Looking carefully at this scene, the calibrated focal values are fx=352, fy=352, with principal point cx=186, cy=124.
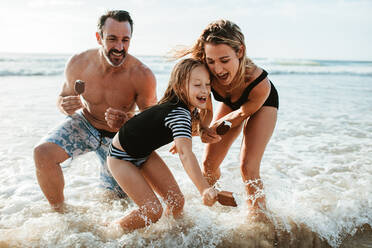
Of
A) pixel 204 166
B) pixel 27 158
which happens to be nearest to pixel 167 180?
pixel 204 166

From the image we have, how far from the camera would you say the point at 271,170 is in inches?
206

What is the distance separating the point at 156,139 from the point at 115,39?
140 centimetres

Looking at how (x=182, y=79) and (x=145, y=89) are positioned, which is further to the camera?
(x=145, y=89)

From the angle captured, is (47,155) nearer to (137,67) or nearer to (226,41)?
(137,67)

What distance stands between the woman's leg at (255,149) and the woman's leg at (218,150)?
0.33 metres

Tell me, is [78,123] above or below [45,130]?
above

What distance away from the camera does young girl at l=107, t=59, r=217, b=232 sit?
10.1 ft

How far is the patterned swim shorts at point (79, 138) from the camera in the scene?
381cm

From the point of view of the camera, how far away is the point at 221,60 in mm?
3254

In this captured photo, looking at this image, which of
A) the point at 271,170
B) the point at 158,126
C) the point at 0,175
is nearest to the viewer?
the point at 158,126

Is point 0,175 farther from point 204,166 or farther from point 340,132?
point 340,132

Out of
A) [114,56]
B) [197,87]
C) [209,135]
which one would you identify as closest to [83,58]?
[114,56]

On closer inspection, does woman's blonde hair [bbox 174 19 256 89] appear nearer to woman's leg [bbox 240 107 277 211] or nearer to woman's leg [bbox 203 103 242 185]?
woman's leg [bbox 240 107 277 211]

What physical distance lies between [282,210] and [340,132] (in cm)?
427
